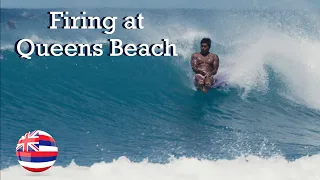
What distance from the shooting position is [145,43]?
7957mm

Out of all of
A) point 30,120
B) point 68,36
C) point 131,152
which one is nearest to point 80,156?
point 131,152

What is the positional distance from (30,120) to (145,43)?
200 centimetres

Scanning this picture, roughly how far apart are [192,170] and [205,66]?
1679 millimetres

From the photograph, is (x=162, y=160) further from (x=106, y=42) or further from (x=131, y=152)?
(x=106, y=42)

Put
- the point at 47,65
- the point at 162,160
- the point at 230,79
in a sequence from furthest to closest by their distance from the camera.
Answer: the point at 47,65 → the point at 230,79 → the point at 162,160

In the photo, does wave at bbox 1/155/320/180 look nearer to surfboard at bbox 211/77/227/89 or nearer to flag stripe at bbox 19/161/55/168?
flag stripe at bbox 19/161/55/168

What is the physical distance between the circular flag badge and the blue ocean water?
0.26 m

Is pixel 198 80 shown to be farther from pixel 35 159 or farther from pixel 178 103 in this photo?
pixel 35 159

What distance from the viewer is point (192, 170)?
273 inches

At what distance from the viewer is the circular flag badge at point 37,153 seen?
6672mm

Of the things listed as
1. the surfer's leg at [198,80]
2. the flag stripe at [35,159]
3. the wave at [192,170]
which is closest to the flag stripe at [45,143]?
the flag stripe at [35,159]

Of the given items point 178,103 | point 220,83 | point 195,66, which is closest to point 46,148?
point 178,103

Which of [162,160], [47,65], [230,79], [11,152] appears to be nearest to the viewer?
[162,160]

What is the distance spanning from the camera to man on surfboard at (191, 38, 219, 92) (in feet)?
26.5
